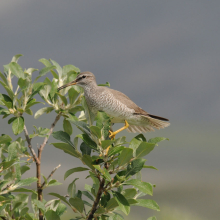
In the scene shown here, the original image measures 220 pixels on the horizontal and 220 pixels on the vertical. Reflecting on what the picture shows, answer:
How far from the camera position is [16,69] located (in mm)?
3787

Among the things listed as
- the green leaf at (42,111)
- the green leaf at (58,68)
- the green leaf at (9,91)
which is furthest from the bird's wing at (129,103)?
the green leaf at (9,91)

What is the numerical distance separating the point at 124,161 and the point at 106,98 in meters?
1.61

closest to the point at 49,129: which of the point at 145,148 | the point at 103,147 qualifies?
the point at 103,147

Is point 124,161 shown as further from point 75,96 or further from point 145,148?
point 75,96

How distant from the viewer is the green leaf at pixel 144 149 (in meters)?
3.01

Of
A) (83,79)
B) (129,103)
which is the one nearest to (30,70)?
(83,79)

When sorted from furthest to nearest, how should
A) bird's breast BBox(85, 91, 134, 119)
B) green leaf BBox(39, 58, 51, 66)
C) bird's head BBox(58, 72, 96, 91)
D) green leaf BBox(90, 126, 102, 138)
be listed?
bird's head BBox(58, 72, 96, 91) < bird's breast BBox(85, 91, 134, 119) < green leaf BBox(39, 58, 51, 66) < green leaf BBox(90, 126, 102, 138)

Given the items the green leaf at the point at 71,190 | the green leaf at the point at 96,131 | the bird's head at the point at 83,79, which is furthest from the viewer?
the bird's head at the point at 83,79

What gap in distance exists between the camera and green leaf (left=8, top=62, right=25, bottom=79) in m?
3.76

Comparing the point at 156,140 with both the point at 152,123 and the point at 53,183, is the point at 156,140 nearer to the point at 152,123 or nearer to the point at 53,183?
the point at 53,183

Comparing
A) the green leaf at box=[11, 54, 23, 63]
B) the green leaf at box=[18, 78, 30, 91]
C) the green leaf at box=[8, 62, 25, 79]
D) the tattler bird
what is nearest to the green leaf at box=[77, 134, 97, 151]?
the green leaf at box=[18, 78, 30, 91]

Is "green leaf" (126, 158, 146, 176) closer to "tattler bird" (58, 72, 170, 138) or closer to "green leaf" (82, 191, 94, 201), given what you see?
"green leaf" (82, 191, 94, 201)

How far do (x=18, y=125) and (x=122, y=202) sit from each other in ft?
4.99

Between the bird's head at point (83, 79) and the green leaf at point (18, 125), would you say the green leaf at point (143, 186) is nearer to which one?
the green leaf at point (18, 125)
